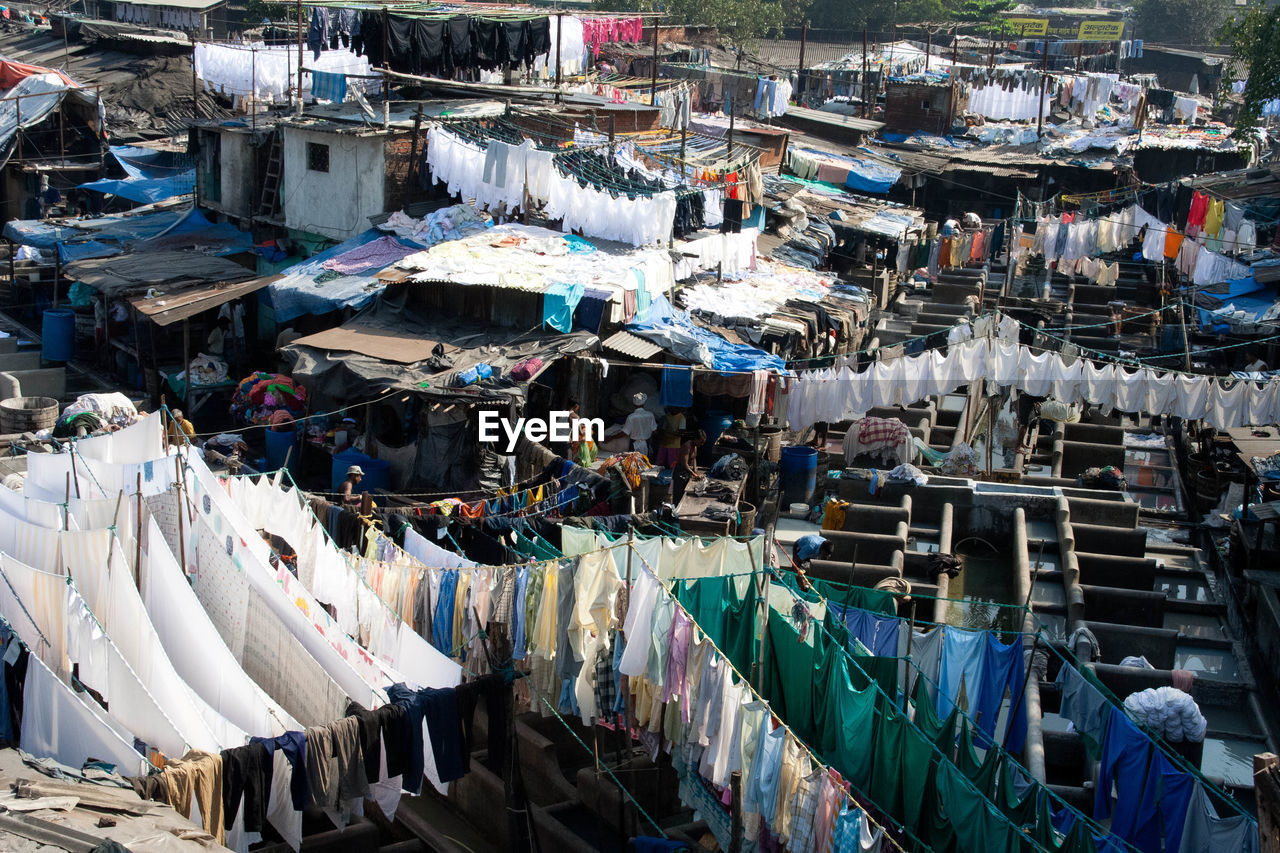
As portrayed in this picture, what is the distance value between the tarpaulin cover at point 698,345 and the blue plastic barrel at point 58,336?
1047cm

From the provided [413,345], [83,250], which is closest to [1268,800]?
[413,345]

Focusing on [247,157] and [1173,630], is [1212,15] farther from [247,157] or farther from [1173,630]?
[1173,630]

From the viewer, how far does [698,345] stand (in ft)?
64.9

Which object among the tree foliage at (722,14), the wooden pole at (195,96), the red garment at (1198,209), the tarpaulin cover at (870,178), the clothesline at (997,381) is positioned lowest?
the clothesline at (997,381)

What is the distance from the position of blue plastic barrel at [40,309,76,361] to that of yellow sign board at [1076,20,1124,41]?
52612mm

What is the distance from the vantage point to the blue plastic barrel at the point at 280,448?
19109 mm

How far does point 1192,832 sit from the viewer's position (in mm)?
10047

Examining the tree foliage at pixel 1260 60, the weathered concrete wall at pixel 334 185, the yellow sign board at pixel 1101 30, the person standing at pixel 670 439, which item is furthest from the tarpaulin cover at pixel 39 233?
the yellow sign board at pixel 1101 30

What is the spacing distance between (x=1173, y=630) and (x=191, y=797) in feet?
35.3

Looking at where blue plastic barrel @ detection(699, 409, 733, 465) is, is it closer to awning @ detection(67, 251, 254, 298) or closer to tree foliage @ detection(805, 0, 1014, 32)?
awning @ detection(67, 251, 254, 298)

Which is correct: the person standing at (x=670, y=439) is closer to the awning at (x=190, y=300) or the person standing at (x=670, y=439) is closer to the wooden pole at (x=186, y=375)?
the awning at (x=190, y=300)

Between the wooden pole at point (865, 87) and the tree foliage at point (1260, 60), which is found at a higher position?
the tree foliage at point (1260, 60)

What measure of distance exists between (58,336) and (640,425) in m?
11.2

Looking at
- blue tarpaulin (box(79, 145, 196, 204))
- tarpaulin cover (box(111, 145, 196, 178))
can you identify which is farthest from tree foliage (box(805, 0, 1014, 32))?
blue tarpaulin (box(79, 145, 196, 204))
